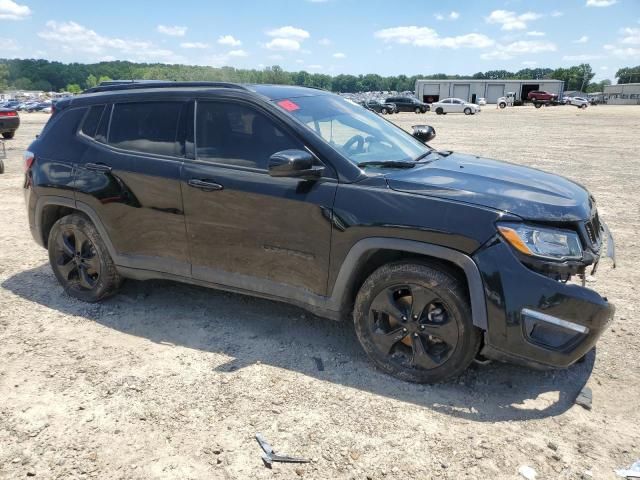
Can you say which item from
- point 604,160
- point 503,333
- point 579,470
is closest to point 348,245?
point 503,333

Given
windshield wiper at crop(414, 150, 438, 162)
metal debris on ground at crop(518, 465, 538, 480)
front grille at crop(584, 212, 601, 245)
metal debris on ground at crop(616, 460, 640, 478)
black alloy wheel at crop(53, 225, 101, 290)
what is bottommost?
metal debris on ground at crop(518, 465, 538, 480)

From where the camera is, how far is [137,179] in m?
4.03

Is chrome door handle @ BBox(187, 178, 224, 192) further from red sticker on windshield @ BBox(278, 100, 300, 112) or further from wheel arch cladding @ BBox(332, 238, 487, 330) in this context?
wheel arch cladding @ BBox(332, 238, 487, 330)

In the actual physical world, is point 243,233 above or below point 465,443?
above

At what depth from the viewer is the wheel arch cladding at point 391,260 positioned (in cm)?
292

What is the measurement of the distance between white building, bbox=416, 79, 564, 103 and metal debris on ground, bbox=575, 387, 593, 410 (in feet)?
259

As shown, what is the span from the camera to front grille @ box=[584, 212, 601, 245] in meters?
3.02

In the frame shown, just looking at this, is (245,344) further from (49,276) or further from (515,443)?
(49,276)

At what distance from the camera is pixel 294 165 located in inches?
125

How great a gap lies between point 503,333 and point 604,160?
1278 centimetres

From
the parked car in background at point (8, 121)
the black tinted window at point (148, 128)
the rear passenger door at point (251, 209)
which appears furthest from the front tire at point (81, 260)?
the parked car in background at point (8, 121)

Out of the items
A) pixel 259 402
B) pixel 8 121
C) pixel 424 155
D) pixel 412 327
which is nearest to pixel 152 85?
pixel 424 155

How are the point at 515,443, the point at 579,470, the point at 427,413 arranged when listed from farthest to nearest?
the point at 427,413
the point at 515,443
the point at 579,470

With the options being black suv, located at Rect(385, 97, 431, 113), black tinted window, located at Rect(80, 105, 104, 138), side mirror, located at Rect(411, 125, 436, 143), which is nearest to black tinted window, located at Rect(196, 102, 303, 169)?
black tinted window, located at Rect(80, 105, 104, 138)
